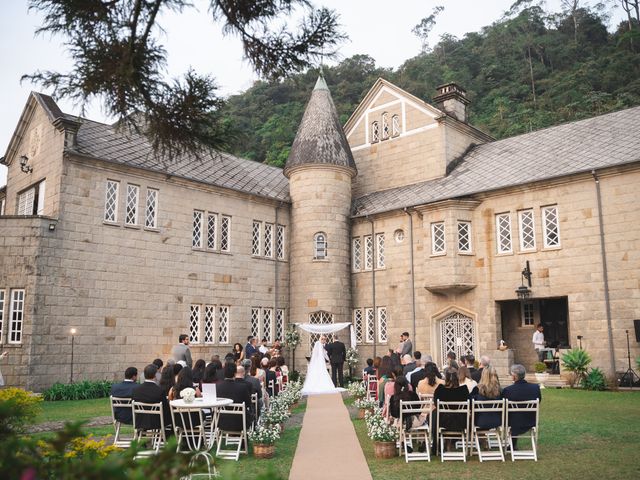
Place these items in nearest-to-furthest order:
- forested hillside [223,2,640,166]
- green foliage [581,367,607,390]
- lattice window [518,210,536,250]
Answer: green foliage [581,367,607,390] < lattice window [518,210,536,250] < forested hillside [223,2,640,166]

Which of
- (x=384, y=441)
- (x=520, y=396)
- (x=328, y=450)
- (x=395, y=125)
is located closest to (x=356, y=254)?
(x=395, y=125)

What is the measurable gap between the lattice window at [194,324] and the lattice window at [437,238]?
9.19 m

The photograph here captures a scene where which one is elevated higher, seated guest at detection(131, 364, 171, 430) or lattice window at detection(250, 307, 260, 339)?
lattice window at detection(250, 307, 260, 339)

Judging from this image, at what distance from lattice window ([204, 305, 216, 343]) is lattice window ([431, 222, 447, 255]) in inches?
343

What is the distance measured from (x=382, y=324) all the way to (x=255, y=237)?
21.2 ft

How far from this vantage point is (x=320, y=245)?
24.2 m

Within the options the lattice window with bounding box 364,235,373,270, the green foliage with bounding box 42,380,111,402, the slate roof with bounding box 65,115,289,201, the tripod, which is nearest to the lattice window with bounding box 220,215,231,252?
the slate roof with bounding box 65,115,289,201

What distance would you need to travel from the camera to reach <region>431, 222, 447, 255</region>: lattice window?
2155 centimetres

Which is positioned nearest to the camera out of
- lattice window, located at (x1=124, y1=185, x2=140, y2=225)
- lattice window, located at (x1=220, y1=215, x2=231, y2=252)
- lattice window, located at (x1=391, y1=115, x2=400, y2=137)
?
lattice window, located at (x1=124, y1=185, x2=140, y2=225)

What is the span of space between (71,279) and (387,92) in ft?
54.1

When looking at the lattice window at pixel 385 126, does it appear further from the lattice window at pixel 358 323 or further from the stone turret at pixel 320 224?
the lattice window at pixel 358 323

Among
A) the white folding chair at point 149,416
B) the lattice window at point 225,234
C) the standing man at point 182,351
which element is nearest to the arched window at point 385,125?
the lattice window at point 225,234

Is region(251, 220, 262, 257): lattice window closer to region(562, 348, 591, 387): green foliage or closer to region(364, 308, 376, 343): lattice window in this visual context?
region(364, 308, 376, 343): lattice window

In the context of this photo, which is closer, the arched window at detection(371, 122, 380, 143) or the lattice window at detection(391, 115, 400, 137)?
the lattice window at detection(391, 115, 400, 137)
